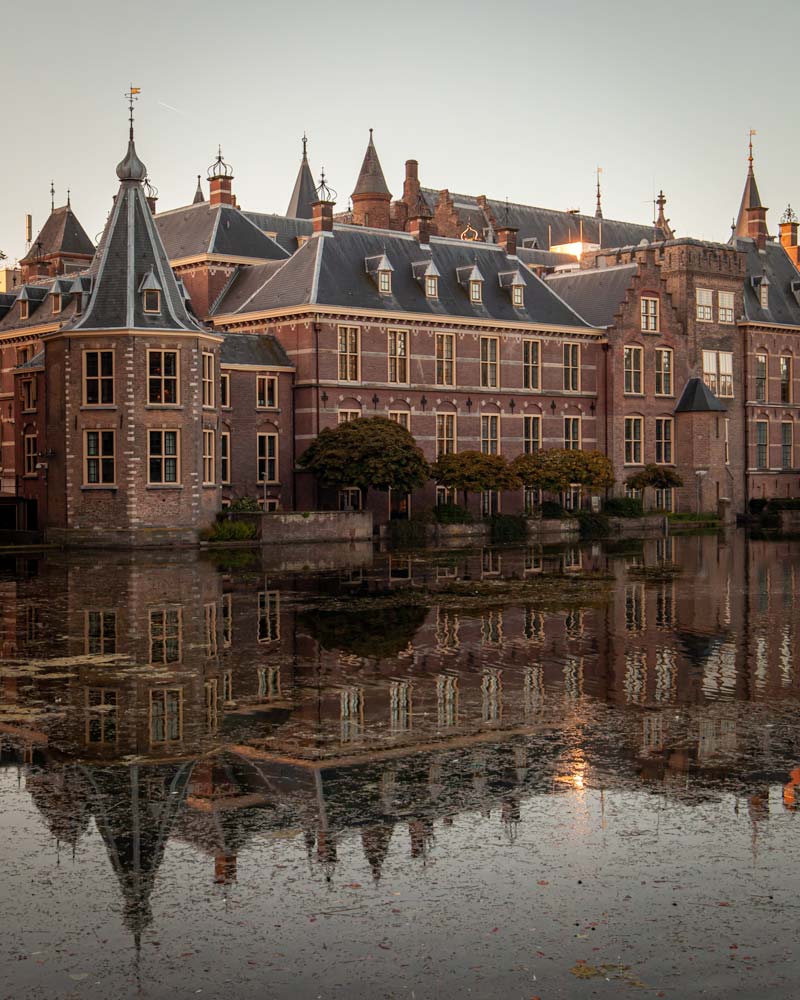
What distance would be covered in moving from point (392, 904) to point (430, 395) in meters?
52.5

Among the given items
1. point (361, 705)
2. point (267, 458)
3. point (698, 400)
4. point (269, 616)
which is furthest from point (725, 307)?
point (361, 705)

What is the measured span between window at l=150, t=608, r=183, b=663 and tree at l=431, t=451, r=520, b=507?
33.2m

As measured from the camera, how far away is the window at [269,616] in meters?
20.7

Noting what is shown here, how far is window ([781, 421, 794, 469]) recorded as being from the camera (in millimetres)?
76812

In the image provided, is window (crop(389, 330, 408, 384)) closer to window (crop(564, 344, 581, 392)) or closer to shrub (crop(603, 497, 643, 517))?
window (crop(564, 344, 581, 392))

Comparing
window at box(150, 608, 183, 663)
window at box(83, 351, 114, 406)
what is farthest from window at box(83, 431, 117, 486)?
window at box(150, 608, 183, 663)

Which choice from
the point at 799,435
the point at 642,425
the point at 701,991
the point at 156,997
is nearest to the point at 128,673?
the point at 156,997

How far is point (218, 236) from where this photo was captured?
61.2 m

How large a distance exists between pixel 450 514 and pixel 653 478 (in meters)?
14.3

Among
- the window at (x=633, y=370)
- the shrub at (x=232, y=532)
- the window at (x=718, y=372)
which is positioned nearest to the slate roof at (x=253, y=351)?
the shrub at (x=232, y=532)

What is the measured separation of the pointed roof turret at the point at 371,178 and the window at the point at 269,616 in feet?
167

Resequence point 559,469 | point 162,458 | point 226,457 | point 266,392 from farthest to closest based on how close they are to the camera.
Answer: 1. point 559,469
2. point 266,392
3. point 226,457
4. point 162,458

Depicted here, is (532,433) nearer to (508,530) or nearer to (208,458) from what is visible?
(508,530)

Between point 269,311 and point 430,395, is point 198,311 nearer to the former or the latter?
point 269,311
